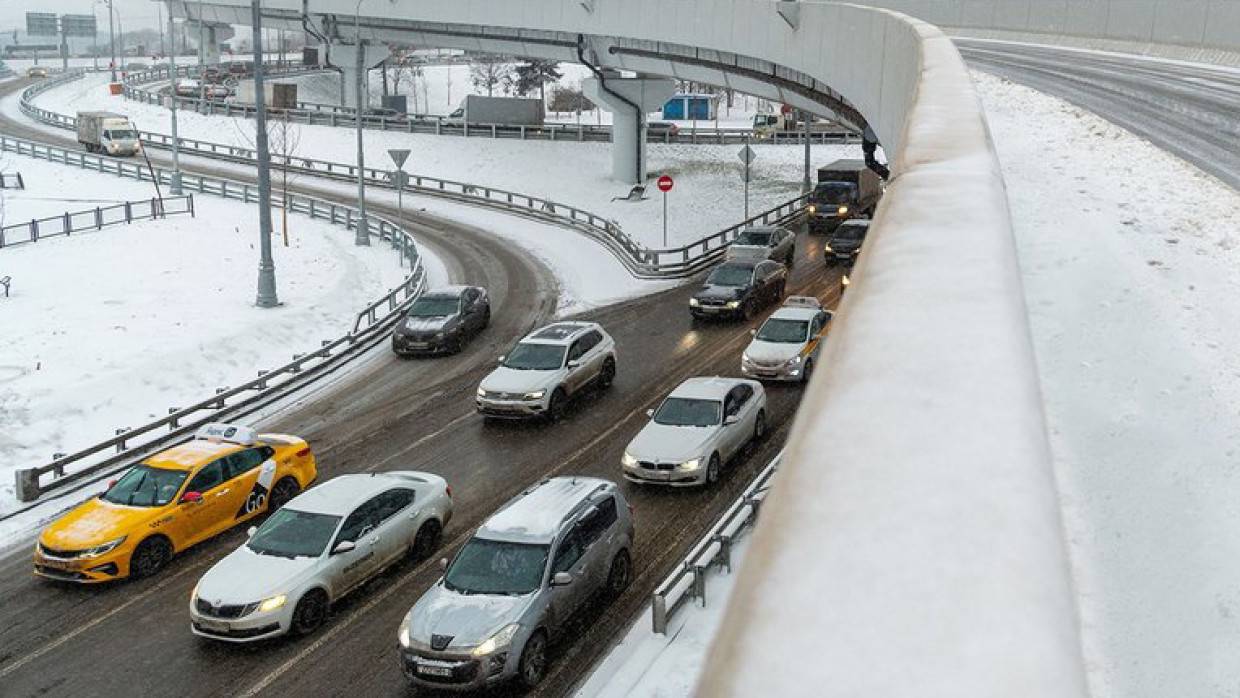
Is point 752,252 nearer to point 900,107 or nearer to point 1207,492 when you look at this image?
point 900,107

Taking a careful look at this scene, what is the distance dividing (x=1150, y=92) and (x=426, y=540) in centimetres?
1482

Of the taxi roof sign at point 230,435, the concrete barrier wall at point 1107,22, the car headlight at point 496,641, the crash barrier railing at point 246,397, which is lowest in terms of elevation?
the crash barrier railing at point 246,397

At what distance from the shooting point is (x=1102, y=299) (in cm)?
730

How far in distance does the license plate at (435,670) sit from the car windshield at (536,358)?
37.9ft

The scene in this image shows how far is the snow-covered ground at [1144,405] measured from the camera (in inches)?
146

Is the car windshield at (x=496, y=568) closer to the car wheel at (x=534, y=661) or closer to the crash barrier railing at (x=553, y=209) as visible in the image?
the car wheel at (x=534, y=661)

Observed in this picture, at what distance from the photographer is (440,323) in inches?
1150

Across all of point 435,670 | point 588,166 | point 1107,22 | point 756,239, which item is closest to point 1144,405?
point 435,670

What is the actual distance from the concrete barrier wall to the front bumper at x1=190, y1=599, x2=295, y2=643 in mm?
24899

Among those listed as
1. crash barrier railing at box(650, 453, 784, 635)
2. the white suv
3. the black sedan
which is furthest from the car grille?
the black sedan

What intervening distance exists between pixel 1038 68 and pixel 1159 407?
20675 mm

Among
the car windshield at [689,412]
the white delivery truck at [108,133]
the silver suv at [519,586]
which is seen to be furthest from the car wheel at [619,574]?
the white delivery truck at [108,133]

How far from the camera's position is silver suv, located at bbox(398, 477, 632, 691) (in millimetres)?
12398

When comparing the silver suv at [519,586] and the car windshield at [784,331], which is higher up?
the car windshield at [784,331]
